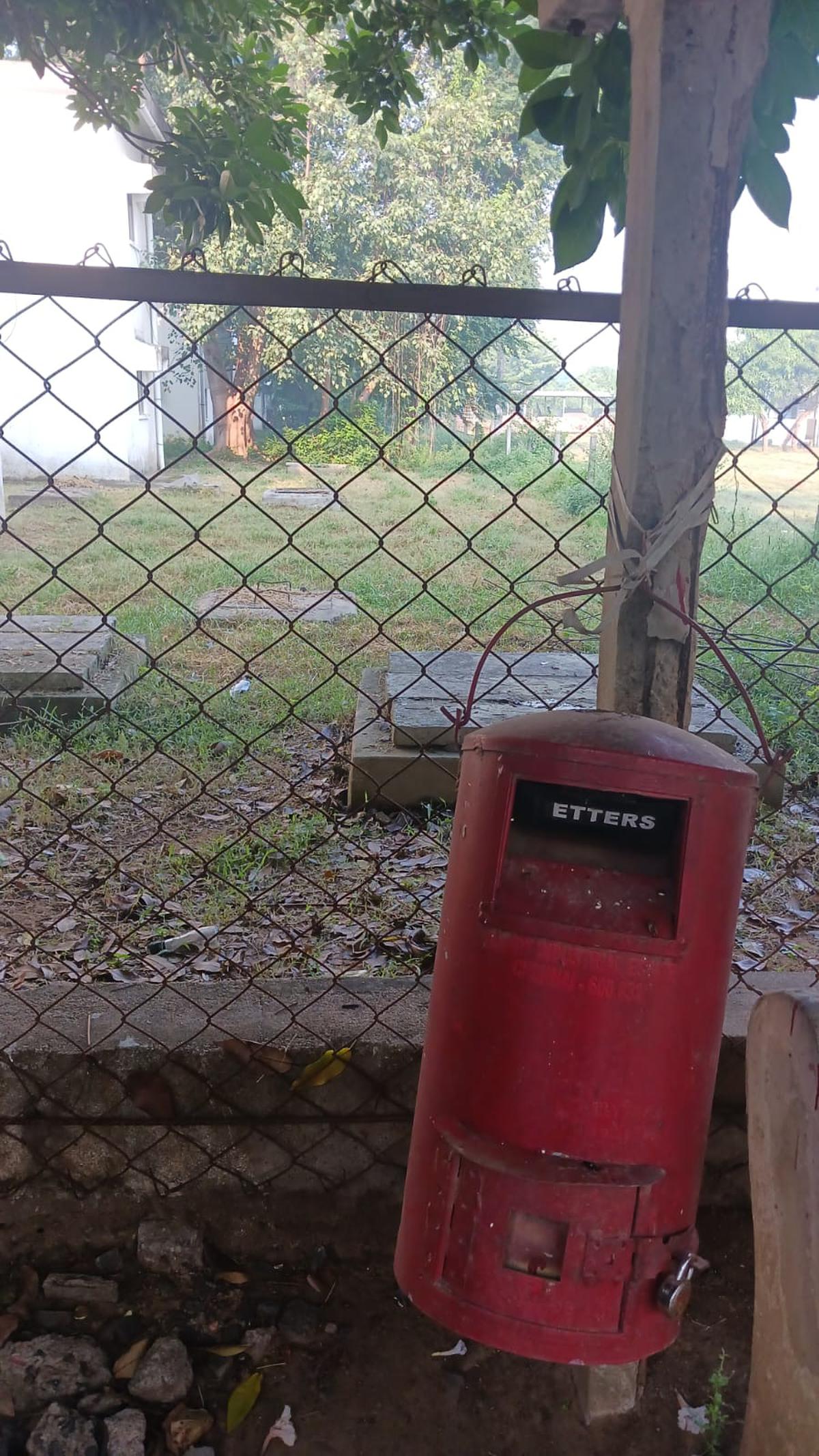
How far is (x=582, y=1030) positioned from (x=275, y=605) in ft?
16.9

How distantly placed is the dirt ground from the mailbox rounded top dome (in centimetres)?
109

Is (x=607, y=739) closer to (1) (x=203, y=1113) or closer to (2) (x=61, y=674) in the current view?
(1) (x=203, y=1113)

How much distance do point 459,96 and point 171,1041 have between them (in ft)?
64.5

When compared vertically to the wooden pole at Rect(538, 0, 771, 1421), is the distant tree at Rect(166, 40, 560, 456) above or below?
above

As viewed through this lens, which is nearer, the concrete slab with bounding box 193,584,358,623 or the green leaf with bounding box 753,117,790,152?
the green leaf with bounding box 753,117,790,152

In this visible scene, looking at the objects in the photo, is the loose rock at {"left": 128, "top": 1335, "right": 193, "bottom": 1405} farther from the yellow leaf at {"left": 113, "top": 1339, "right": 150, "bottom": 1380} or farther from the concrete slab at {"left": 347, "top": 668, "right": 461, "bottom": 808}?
the concrete slab at {"left": 347, "top": 668, "right": 461, "bottom": 808}

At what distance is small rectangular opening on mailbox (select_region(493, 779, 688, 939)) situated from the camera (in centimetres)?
114

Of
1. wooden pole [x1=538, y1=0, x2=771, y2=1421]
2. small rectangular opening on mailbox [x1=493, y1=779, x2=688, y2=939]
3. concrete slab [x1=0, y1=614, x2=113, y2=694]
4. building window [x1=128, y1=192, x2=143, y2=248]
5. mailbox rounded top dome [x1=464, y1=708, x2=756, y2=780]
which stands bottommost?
concrete slab [x1=0, y1=614, x2=113, y2=694]

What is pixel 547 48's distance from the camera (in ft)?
5.04

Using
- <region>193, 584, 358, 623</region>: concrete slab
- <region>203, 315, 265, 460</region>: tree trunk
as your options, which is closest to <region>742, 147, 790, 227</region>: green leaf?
<region>193, 584, 358, 623</region>: concrete slab

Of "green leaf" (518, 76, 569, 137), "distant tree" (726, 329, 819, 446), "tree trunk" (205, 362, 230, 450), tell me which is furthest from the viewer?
"tree trunk" (205, 362, 230, 450)

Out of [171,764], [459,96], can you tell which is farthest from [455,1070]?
[459,96]

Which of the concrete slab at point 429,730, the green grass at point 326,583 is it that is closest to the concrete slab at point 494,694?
the concrete slab at point 429,730

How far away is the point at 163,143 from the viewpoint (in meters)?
2.20
